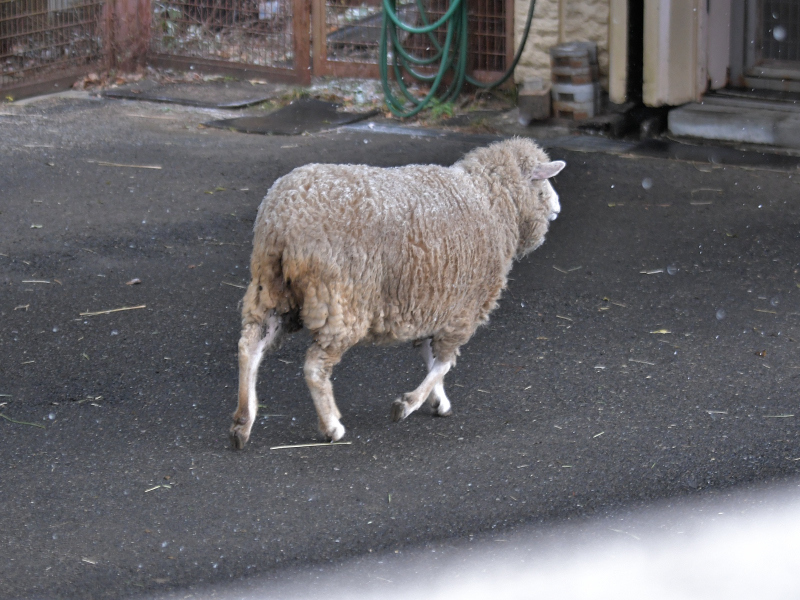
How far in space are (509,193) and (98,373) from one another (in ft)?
6.89

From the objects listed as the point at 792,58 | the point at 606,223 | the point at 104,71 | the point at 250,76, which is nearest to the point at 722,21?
the point at 792,58

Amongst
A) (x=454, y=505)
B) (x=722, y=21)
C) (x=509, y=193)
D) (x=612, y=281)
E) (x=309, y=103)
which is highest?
(x=722, y=21)

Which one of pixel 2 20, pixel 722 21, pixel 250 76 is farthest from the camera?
pixel 250 76

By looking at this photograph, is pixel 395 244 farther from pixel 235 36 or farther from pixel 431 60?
pixel 235 36

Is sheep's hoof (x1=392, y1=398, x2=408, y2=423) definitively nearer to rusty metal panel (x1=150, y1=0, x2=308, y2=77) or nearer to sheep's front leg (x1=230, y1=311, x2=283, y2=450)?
sheep's front leg (x1=230, y1=311, x2=283, y2=450)

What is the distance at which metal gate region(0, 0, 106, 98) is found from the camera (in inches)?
387

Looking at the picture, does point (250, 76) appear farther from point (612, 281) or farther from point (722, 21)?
point (612, 281)

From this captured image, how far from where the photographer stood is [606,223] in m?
6.58

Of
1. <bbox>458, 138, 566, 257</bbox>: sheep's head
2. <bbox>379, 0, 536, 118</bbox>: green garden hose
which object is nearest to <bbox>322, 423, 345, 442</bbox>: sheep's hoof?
<bbox>458, 138, 566, 257</bbox>: sheep's head

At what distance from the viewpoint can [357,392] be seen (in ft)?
14.5

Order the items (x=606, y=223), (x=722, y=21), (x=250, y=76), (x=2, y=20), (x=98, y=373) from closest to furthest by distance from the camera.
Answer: (x=98, y=373)
(x=606, y=223)
(x=722, y=21)
(x=2, y=20)
(x=250, y=76)

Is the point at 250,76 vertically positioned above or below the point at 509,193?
above

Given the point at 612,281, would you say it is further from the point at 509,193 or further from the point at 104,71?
the point at 104,71

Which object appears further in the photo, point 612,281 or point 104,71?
point 104,71
